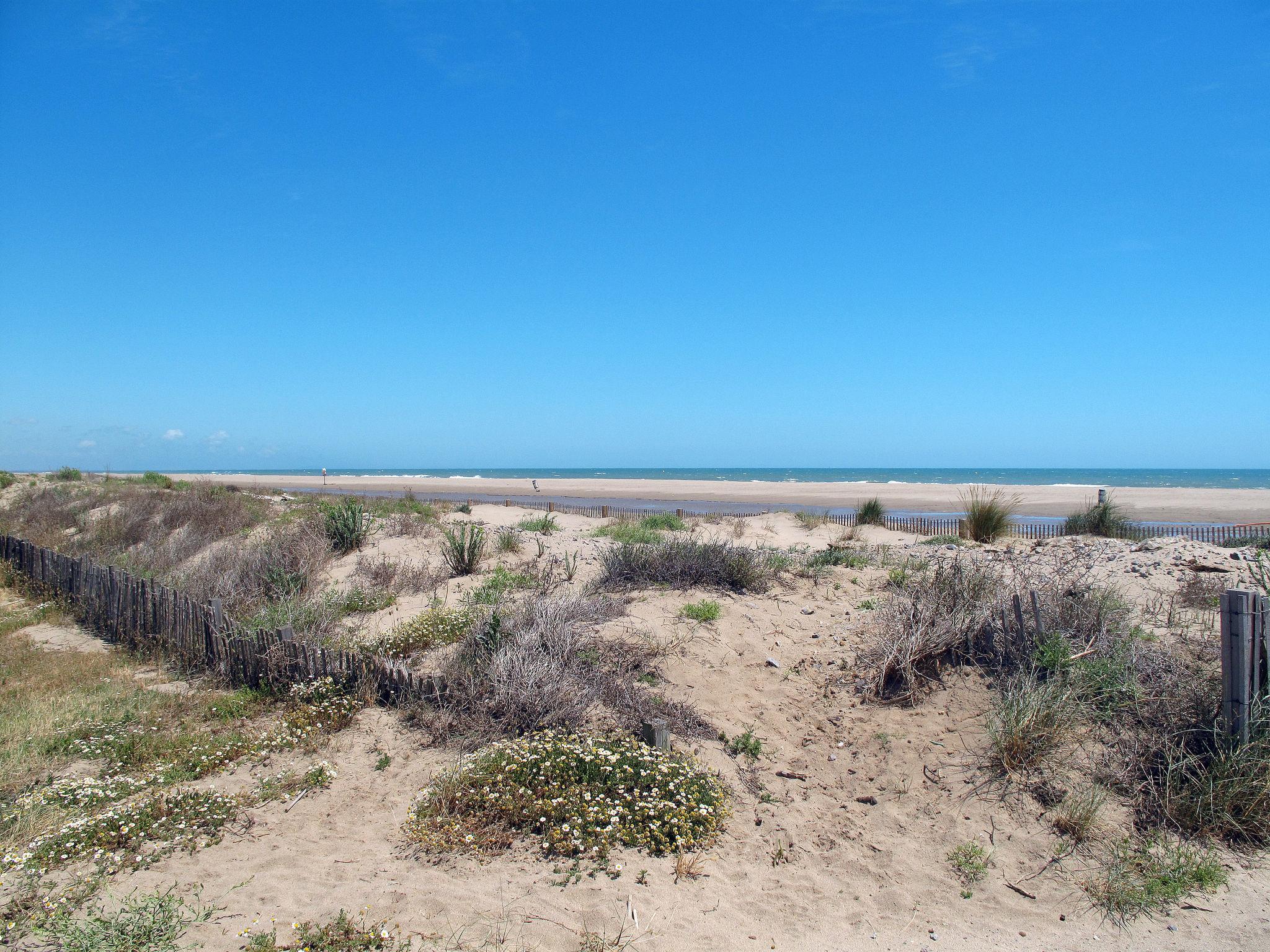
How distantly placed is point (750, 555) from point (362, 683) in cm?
484

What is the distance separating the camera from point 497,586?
902 cm

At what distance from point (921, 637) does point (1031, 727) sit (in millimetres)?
1306

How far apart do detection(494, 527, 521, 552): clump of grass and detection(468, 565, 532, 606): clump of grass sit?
126 centimetres

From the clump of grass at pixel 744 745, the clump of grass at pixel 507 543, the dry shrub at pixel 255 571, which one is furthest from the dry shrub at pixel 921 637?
the clump of grass at pixel 507 543

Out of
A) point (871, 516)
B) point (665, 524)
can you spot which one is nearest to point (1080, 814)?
point (665, 524)

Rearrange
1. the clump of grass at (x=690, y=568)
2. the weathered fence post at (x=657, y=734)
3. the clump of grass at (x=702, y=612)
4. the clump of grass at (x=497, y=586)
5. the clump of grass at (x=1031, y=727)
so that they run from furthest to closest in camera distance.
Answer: the clump of grass at (x=690, y=568) < the clump of grass at (x=497, y=586) < the clump of grass at (x=702, y=612) < the weathered fence post at (x=657, y=734) < the clump of grass at (x=1031, y=727)

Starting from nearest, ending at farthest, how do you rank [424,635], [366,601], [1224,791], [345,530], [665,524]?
[1224,791]
[424,635]
[366,601]
[345,530]
[665,524]

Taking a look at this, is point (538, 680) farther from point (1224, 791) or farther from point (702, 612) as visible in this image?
point (1224, 791)

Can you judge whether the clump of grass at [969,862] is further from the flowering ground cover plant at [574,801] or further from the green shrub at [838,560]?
the green shrub at [838,560]

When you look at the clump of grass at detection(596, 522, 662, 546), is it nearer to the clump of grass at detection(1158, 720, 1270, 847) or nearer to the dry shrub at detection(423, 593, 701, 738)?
the dry shrub at detection(423, 593, 701, 738)

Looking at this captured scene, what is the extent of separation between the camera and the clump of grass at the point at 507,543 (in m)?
12.2

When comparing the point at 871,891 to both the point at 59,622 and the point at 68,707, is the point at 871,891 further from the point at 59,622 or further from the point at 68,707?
the point at 59,622

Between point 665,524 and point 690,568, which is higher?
point 690,568

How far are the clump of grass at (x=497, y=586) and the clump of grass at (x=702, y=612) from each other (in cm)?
200
